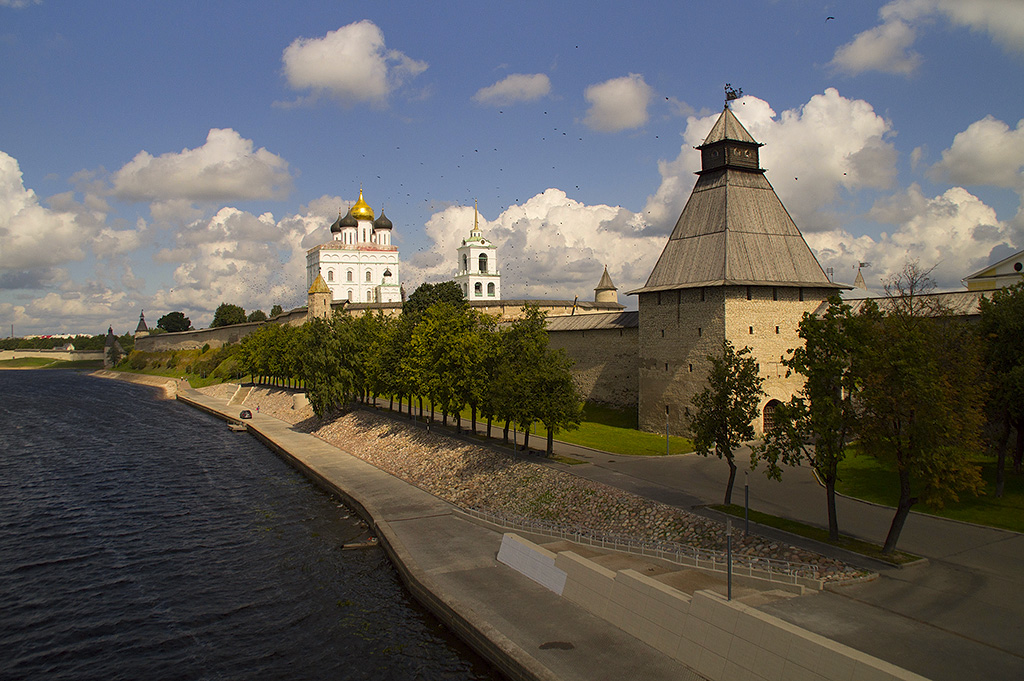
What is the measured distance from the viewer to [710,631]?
40.1ft

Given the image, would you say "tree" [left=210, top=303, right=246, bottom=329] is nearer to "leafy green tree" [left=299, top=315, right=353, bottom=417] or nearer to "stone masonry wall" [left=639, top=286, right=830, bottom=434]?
"leafy green tree" [left=299, top=315, right=353, bottom=417]

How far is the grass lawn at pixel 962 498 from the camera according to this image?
18505 millimetres

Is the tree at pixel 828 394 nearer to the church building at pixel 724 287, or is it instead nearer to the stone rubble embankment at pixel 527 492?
the stone rubble embankment at pixel 527 492

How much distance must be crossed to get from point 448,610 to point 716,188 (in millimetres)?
24985

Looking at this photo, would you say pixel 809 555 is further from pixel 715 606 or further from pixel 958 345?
pixel 958 345

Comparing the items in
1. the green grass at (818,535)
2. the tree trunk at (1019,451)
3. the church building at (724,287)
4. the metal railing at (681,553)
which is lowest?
the metal railing at (681,553)

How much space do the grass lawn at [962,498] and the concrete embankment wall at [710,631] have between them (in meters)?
6.72

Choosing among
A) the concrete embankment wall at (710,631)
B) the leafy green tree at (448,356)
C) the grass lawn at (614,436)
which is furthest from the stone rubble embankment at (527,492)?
the concrete embankment wall at (710,631)

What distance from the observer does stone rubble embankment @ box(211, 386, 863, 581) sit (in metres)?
17.6

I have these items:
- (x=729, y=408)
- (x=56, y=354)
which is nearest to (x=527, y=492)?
(x=729, y=408)

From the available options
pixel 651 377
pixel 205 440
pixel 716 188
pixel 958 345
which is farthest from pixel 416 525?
pixel 205 440

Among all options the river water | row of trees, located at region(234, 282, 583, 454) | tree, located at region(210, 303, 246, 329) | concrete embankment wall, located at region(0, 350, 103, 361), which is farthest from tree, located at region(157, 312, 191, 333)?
the river water

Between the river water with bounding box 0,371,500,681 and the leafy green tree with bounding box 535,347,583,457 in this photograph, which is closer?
the river water with bounding box 0,371,500,681

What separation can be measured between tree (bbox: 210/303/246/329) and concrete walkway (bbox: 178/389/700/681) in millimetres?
113895
